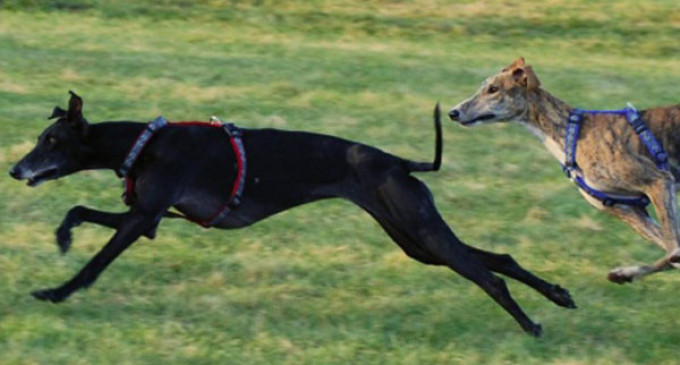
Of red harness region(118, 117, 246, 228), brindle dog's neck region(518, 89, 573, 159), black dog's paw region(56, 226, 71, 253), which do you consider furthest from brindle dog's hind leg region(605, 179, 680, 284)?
black dog's paw region(56, 226, 71, 253)

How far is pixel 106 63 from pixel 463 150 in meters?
5.59

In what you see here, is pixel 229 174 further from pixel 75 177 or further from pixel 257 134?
pixel 75 177

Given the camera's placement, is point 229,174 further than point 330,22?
No

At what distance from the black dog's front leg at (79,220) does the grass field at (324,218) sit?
37cm

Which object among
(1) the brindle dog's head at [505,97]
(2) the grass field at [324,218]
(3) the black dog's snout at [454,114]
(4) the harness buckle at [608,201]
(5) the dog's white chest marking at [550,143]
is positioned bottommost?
(2) the grass field at [324,218]

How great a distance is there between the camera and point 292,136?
24.2 feet

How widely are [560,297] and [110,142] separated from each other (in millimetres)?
2633

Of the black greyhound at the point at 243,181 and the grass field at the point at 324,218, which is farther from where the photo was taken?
the black greyhound at the point at 243,181

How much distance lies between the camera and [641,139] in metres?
8.26

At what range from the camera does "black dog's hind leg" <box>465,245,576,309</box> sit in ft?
24.4

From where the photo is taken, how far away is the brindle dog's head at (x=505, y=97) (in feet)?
28.3

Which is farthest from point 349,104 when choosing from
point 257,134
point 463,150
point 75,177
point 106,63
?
point 257,134

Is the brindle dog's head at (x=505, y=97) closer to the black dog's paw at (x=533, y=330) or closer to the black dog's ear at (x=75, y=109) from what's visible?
the black dog's paw at (x=533, y=330)

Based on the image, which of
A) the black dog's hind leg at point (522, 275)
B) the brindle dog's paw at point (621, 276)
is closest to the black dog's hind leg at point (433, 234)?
the black dog's hind leg at point (522, 275)
